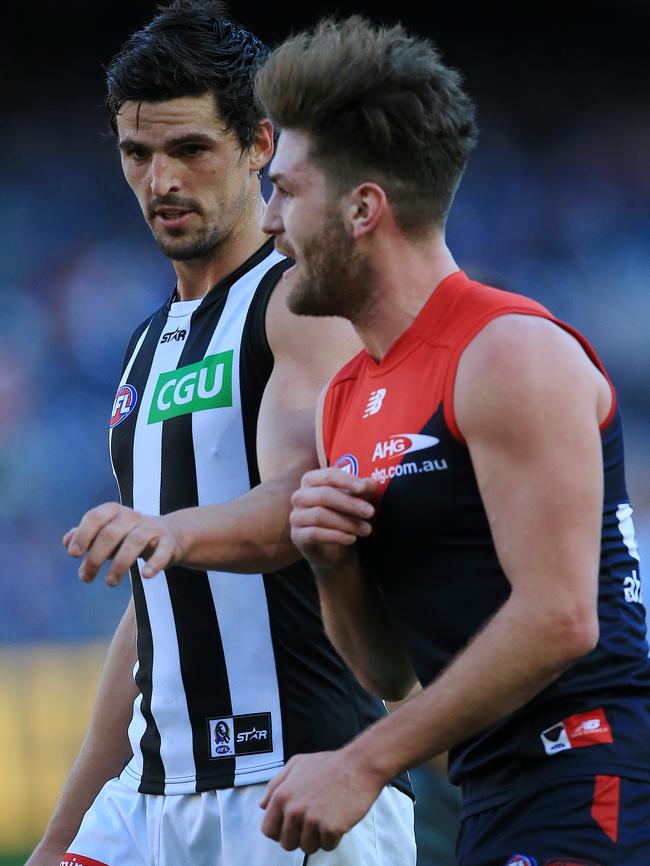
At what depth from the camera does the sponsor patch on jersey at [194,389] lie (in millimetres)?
2861

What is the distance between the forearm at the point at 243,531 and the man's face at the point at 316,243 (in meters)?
0.36

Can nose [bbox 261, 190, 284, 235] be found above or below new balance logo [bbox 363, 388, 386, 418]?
above

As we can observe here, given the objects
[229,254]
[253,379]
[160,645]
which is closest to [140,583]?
[160,645]

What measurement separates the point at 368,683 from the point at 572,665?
21.4 inches

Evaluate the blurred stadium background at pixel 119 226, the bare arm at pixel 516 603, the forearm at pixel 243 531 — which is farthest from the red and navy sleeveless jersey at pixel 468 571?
the blurred stadium background at pixel 119 226

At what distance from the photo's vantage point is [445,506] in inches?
83.9

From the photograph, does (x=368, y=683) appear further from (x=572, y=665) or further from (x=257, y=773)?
(x=572, y=665)

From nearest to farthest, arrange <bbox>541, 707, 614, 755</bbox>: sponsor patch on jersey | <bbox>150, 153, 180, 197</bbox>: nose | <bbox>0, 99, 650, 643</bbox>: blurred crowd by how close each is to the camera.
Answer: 1. <bbox>541, 707, 614, 755</bbox>: sponsor patch on jersey
2. <bbox>150, 153, 180, 197</bbox>: nose
3. <bbox>0, 99, 650, 643</bbox>: blurred crowd

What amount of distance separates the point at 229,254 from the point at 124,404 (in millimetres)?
409

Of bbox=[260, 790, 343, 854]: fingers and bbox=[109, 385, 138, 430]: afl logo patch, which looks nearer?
bbox=[260, 790, 343, 854]: fingers

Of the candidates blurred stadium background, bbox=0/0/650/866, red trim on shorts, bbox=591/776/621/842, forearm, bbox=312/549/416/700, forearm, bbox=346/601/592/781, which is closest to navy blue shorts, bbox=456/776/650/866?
red trim on shorts, bbox=591/776/621/842

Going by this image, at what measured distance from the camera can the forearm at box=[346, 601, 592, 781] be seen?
1.92 metres

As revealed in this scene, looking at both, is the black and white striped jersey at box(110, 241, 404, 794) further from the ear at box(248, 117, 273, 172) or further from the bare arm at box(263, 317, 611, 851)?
the bare arm at box(263, 317, 611, 851)

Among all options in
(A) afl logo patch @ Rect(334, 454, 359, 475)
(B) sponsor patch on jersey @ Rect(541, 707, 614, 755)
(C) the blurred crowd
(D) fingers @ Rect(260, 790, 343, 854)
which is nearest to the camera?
(D) fingers @ Rect(260, 790, 343, 854)
